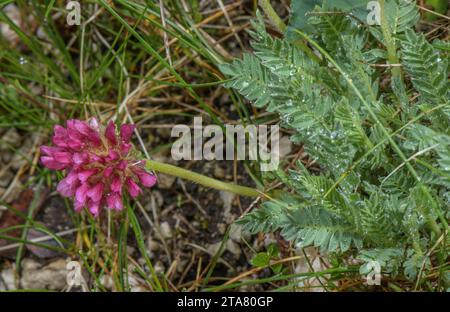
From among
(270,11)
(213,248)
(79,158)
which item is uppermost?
(270,11)

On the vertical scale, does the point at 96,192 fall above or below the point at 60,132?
Result: below

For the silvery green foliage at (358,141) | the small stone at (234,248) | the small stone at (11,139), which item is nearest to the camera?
the silvery green foliage at (358,141)

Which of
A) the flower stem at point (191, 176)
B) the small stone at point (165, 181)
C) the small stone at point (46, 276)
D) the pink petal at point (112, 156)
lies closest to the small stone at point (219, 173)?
the small stone at point (165, 181)

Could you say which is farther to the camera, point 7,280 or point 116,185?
point 7,280

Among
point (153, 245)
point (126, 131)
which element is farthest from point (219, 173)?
point (126, 131)

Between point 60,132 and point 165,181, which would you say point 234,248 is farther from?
point 60,132

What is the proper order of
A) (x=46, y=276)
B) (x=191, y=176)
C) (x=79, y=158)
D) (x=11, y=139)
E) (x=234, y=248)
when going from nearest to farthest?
(x=79, y=158), (x=191, y=176), (x=234, y=248), (x=46, y=276), (x=11, y=139)

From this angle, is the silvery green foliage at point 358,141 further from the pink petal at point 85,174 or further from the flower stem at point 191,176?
the pink petal at point 85,174
